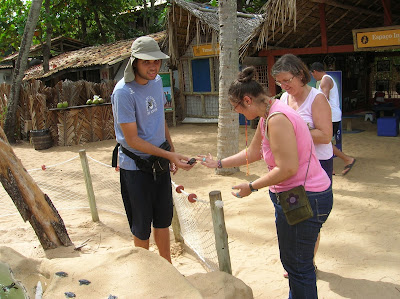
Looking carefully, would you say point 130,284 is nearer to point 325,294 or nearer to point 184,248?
point 325,294

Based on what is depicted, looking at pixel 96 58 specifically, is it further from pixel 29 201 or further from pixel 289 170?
pixel 289 170

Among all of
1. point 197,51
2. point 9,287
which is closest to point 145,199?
point 9,287

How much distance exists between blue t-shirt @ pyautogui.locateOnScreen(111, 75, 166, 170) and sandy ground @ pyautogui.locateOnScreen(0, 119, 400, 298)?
822mm

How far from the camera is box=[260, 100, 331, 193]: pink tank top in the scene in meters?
2.30

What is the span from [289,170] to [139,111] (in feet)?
4.15

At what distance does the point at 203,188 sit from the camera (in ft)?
21.9

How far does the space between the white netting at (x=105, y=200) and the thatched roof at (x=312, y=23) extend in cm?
496

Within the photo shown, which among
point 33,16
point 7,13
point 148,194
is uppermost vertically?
point 7,13

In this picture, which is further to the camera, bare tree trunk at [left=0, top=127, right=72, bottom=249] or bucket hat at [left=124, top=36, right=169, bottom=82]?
bare tree trunk at [left=0, top=127, right=72, bottom=249]

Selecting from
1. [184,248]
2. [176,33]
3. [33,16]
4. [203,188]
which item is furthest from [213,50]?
[184,248]

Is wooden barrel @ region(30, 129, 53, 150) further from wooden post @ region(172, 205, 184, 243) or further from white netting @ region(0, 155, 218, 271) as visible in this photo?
wooden post @ region(172, 205, 184, 243)

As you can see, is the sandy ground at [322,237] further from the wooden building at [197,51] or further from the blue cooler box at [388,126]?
the wooden building at [197,51]

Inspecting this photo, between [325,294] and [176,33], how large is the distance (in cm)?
1119

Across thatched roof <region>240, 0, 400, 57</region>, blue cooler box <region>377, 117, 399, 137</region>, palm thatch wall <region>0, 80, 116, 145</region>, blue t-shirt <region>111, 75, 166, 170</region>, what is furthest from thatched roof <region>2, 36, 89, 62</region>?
blue t-shirt <region>111, 75, 166, 170</region>
